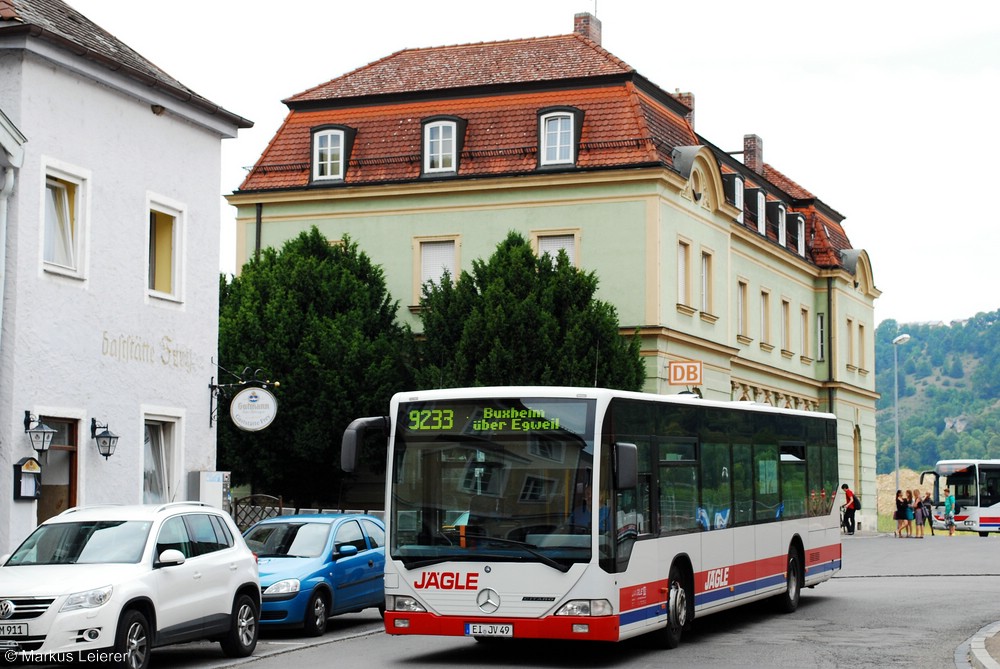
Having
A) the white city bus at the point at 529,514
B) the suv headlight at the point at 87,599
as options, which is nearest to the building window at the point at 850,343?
the white city bus at the point at 529,514

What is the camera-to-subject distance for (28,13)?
69.8 ft

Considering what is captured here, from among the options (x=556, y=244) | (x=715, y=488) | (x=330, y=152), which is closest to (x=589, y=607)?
(x=715, y=488)

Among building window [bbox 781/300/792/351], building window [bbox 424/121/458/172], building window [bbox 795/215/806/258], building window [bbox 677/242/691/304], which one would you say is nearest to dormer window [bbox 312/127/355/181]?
building window [bbox 424/121/458/172]

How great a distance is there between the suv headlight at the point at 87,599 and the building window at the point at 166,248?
1032 cm

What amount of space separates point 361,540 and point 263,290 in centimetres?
1836

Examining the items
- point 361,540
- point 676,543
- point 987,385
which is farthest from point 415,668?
point 987,385

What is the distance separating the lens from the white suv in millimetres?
13734

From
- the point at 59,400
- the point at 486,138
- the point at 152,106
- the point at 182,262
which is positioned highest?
the point at 486,138

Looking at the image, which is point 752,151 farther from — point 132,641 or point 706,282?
point 132,641

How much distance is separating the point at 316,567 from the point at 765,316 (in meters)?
34.9

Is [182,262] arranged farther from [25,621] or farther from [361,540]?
[25,621]

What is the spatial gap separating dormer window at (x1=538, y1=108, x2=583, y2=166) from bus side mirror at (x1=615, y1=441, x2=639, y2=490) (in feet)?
86.4

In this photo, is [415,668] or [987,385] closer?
[415,668]

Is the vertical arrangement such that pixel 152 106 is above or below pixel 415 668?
above
